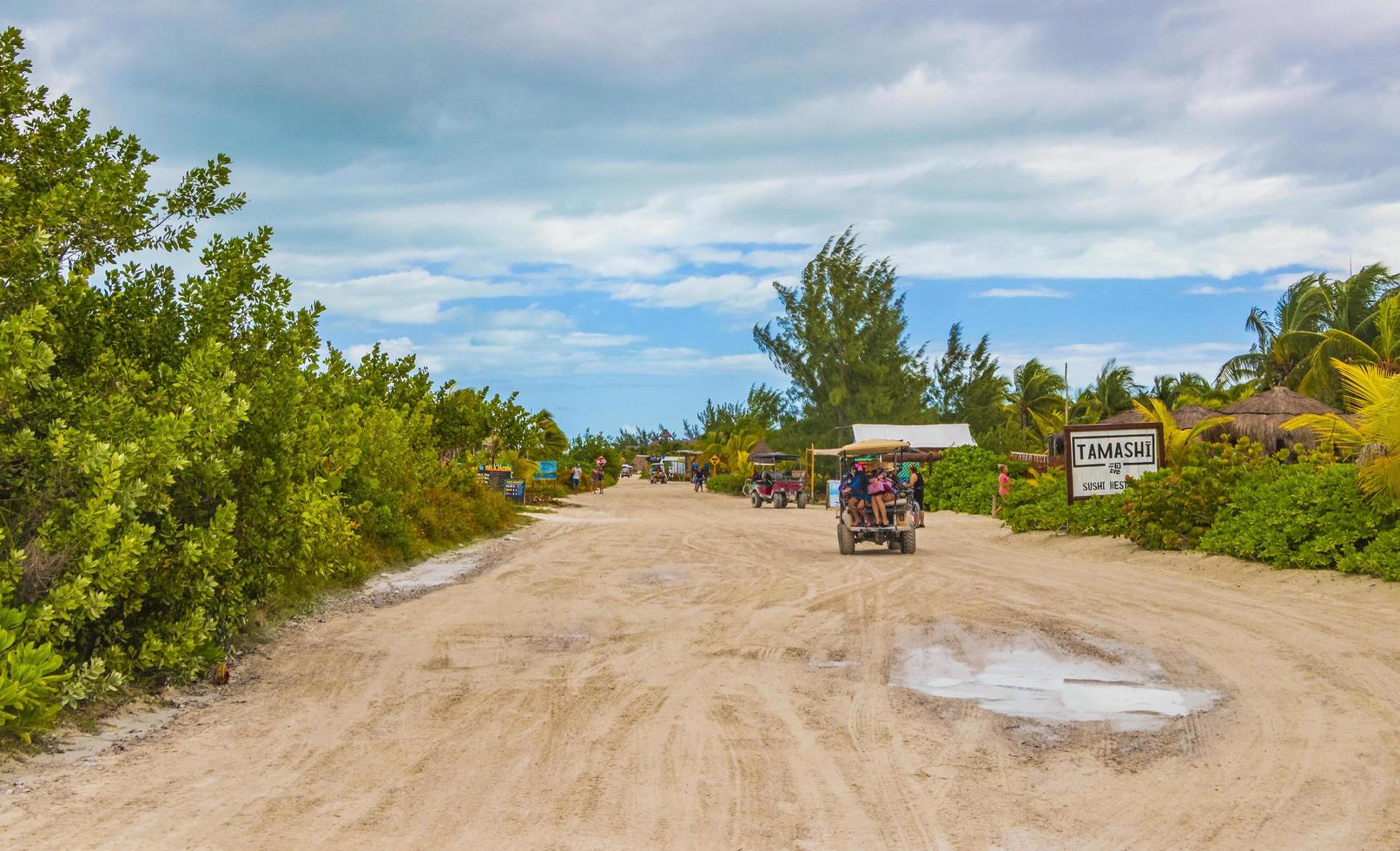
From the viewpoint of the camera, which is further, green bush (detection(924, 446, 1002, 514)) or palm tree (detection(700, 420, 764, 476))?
palm tree (detection(700, 420, 764, 476))

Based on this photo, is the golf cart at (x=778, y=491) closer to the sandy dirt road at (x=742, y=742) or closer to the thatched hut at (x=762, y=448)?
the thatched hut at (x=762, y=448)

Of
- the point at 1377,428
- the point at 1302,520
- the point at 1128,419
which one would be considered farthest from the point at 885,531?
the point at 1128,419

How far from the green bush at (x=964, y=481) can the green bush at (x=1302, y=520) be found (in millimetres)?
16180

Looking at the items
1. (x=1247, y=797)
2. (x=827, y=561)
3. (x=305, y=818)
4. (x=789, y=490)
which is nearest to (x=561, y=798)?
(x=305, y=818)

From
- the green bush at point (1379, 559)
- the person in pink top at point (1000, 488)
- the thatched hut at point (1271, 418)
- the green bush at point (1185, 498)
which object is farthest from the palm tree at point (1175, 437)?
the thatched hut at point (1271, 418)

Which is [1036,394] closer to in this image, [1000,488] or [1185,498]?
[1000,488]

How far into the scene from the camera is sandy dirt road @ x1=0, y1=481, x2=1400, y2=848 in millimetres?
5176

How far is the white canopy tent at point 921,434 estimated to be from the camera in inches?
1822

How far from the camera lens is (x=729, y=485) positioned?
203 ft

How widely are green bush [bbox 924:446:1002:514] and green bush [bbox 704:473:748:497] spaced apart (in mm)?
21301

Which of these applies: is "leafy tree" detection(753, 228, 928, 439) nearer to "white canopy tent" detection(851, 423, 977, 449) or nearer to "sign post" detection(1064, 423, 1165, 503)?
"white canopy tent" detection(851, 423, 977, 449)

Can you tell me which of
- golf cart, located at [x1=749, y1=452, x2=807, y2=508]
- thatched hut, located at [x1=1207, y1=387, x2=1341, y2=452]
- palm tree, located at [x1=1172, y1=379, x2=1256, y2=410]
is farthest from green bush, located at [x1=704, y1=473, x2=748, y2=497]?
thatched hut, located at [x1=1207, y1=387, x2=1341, y2=452]

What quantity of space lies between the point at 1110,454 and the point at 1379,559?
7.61 metres

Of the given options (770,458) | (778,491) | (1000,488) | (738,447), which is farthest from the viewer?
(738,447)
